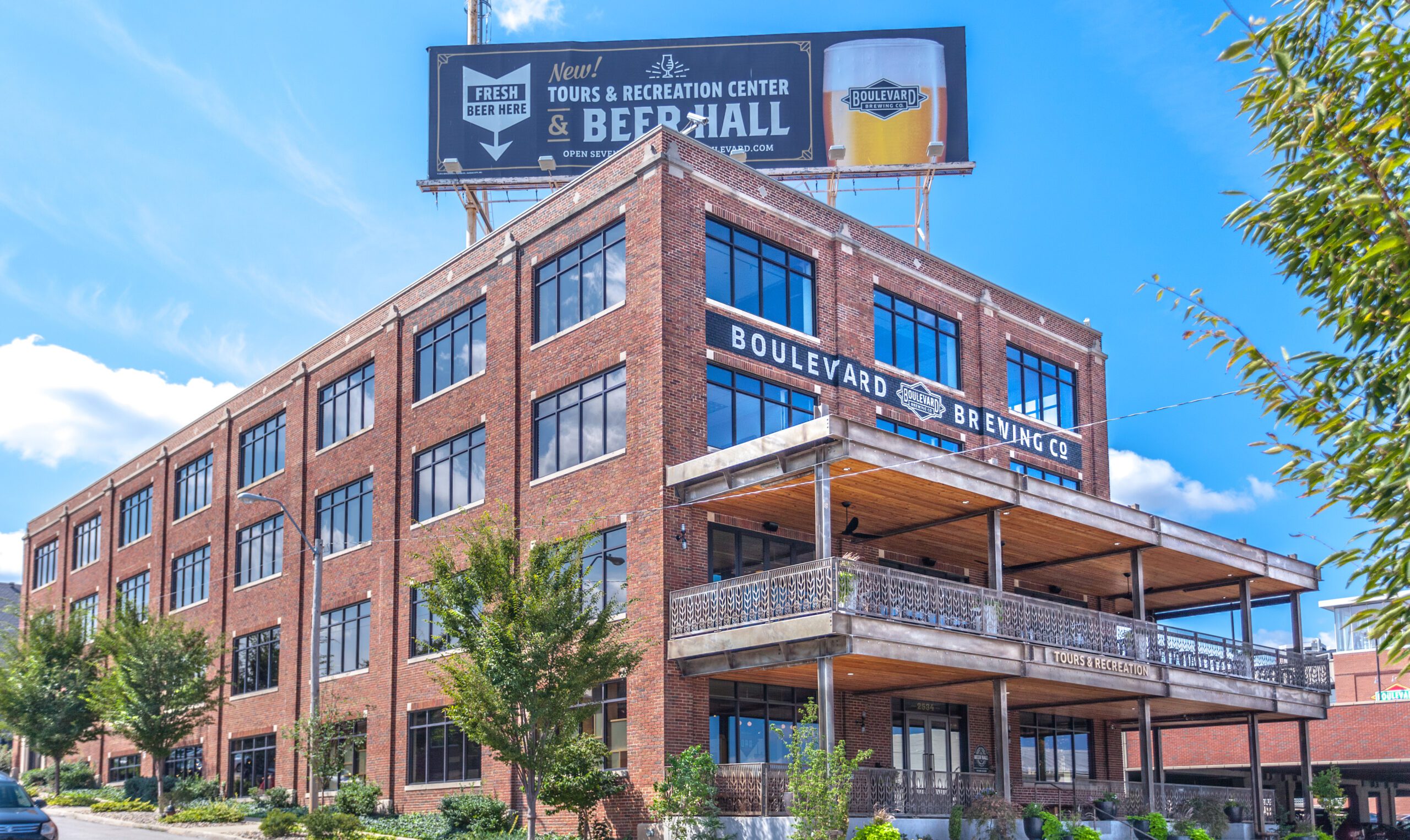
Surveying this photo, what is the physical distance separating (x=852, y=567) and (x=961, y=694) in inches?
429

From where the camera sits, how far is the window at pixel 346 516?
41250 mm

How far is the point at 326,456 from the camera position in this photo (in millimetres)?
43781

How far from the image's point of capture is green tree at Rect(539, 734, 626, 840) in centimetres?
2775

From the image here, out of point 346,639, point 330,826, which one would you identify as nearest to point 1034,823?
point 330,826

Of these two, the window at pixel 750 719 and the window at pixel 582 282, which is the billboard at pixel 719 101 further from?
the window at pixel 750 719

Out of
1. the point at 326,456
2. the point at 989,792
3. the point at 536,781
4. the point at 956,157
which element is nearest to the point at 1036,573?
the point at 989,792

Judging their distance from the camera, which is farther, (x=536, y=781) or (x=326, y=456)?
(x=326, y=456)

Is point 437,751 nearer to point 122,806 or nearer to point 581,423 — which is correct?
point 581,423

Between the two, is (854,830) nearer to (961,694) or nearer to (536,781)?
(536,781)

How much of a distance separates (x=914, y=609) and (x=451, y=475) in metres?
15.8

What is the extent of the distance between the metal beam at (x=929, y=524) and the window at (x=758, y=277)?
5428mm

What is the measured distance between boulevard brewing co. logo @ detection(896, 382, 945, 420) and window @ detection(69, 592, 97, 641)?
38228 millimetres

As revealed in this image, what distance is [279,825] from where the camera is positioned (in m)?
A: 33.5

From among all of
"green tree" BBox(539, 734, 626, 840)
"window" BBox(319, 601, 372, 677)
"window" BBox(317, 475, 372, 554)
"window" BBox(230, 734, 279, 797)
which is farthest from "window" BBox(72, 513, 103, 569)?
"green tree" BBox(539, 734, 626, 840)
